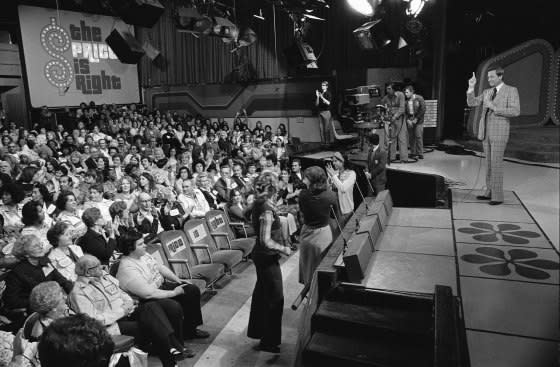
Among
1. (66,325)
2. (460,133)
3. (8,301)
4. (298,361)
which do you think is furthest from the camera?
(460,133)

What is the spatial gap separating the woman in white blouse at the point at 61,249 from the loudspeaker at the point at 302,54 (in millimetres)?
8867

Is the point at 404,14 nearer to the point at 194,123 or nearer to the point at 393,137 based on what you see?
the point at 393,137

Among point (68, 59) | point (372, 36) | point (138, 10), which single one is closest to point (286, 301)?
point (138, 10)

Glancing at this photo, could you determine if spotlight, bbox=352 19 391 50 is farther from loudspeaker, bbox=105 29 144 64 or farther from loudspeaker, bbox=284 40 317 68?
loudspeaker, bbox=105 29 144 64

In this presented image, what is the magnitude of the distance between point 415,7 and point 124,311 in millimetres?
7420

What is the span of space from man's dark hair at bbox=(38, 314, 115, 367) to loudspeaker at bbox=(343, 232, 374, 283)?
1.87 m

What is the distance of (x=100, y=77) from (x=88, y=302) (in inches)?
509

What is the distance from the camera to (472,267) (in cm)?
224

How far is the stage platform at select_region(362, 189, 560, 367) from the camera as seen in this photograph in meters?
1.22

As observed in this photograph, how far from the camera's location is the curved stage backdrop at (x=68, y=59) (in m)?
12.4

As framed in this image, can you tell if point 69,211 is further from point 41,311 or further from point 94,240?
point 41,311

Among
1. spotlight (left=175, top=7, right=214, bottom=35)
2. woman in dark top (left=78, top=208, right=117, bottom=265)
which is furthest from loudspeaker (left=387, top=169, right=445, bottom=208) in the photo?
spotlight (left=175, top=7, right=214, bottom=35)

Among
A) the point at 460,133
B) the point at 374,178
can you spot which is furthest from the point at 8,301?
the point at 460,133

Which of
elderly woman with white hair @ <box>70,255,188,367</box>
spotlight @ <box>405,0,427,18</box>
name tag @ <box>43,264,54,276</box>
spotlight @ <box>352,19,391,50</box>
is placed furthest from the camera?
spotlight @ <box>352,19,391,50</box>
